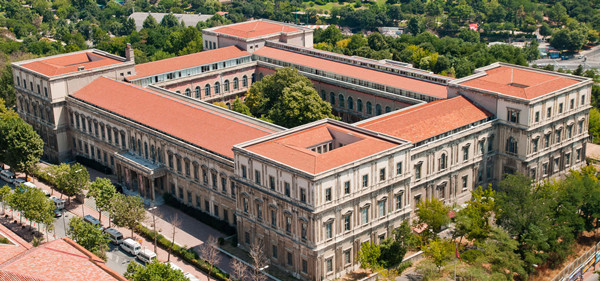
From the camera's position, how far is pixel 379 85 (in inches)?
5620

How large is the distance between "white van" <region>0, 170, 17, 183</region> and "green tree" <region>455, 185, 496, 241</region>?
7896 centimetres

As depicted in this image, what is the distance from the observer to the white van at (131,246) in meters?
107

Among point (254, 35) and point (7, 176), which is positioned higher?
point (254, 35)

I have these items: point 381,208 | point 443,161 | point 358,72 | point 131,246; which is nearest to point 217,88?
point 358,72

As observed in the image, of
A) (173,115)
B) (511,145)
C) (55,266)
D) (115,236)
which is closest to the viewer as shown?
(55,266)

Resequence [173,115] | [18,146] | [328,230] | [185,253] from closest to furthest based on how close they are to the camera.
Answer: [328,230]
[185,253]
[173,115]
[18,146]

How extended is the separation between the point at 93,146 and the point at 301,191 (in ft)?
198

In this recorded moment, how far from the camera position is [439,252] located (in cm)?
9888

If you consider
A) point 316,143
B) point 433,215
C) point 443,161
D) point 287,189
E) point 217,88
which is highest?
point 316,143

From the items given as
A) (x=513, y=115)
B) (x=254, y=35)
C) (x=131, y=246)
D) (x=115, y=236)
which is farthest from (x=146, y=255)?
(x=254, y=35)

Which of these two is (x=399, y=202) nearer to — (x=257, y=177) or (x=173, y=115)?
(x=257, y=177)

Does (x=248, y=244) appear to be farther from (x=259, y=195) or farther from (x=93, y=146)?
(x=93, y=146)

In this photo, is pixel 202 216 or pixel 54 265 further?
pixel 202 216

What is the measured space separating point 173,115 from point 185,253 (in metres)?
29.4
